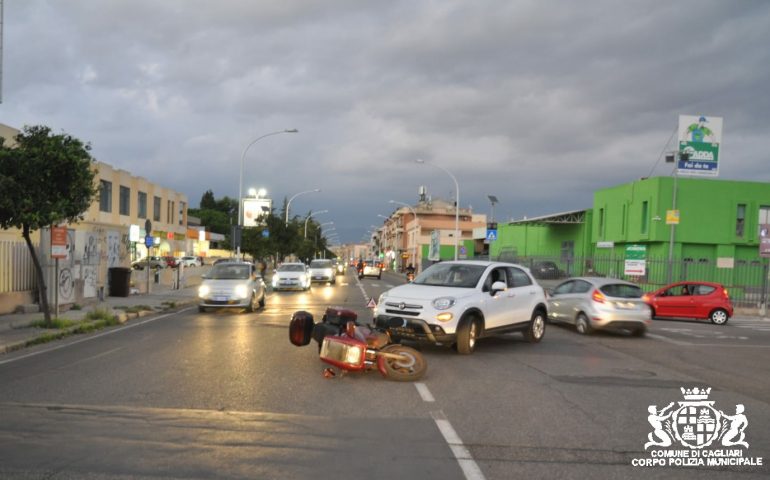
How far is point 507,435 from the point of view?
623cm

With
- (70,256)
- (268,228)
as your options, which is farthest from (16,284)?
(268,228)

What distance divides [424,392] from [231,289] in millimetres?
12137

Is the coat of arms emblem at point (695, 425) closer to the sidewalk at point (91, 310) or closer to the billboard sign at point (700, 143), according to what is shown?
the sidewalk at point (91, 310)

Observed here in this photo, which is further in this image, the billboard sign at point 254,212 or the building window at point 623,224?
the billboard sign at point 254,212

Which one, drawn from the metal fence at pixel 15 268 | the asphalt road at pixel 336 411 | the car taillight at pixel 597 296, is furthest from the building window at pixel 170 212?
the car taillight at pixel 597 296

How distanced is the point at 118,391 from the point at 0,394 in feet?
4.37

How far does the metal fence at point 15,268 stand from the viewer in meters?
17.3

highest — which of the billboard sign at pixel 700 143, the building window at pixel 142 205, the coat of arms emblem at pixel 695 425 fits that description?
the billboard sign at pixel 700 143

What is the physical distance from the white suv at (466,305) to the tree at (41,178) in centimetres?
773

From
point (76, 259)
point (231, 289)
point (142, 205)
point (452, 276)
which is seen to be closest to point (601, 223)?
point (231, 289)

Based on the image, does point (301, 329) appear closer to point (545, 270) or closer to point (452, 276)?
point (452, 276)

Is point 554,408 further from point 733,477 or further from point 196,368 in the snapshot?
point 196,368

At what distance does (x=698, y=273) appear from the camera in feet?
108

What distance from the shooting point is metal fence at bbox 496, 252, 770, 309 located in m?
28.0
